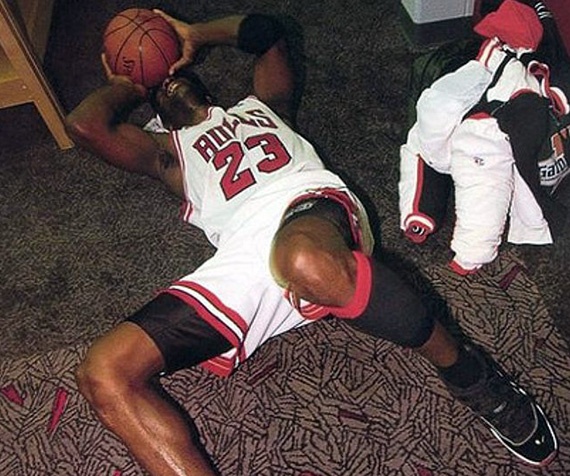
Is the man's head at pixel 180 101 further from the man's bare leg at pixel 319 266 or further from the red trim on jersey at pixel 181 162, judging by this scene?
the man's bare leg at pixel 319 266

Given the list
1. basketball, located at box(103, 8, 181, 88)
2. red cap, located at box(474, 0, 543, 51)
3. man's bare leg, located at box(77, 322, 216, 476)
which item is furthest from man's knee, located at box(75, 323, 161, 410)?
red cap, located at box(474, 0, 543, 51)

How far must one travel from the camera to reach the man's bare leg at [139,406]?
1.24 metres

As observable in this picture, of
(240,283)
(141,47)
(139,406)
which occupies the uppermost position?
(141,47)

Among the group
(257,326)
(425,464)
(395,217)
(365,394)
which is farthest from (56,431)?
(395,217)

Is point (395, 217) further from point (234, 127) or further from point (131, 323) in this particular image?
point (131, 323)

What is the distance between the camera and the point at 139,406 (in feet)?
4.11

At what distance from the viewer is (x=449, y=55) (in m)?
1.65

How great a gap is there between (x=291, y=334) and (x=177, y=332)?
1.11 ft

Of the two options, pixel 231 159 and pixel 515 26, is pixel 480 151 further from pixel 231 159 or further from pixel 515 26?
pixel 231 159

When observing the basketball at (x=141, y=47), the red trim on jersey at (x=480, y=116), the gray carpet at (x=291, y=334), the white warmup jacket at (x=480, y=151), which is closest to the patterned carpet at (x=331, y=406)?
the gray carpet at (x=291, y=334)

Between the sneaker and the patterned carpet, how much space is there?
0.9 inches

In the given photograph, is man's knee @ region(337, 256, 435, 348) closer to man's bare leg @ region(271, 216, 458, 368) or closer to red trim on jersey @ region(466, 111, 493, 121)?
man's bare leg @ region(271, 216, 458, 368)

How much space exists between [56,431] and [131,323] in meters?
0.34

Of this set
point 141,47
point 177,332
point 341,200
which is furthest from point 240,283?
point 141,47
